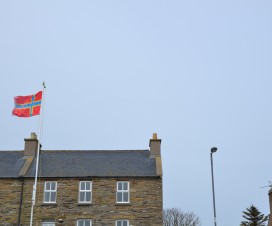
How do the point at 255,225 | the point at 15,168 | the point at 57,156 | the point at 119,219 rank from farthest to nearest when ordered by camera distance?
the point at 255,225
the point at 57,156
the point at 15,168
the point at 119,219

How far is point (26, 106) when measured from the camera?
98.4 ft

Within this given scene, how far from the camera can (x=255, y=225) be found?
57.0 m

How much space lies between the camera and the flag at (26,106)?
29766 mm

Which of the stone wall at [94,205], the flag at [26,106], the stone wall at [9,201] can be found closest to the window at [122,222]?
the stone wall at [94,205]

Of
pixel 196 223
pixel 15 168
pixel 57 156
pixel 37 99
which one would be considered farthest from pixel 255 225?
pixel 37 99

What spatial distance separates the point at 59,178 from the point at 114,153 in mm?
6876

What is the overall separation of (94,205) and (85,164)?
4.61 m

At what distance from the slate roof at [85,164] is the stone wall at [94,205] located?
2.36ft

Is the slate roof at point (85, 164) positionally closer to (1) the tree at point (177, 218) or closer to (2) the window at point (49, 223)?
(2) the window at point (49, 223)

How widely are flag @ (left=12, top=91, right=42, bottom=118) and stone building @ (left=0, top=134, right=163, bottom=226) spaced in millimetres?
8978

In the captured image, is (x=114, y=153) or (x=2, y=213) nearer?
(x=2, y=213)

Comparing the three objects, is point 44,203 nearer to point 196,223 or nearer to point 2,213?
point 2,213

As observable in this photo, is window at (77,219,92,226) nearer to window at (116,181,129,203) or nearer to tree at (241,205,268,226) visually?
window at (116,181,129,203)

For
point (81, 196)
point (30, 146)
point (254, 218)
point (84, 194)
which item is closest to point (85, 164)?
point (84, 194)
